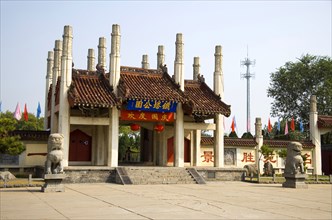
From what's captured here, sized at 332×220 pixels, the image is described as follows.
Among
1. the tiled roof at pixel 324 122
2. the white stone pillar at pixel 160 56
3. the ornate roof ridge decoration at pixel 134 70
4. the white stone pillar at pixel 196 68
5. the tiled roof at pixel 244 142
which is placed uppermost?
the white stone pillar at pixel 160 56

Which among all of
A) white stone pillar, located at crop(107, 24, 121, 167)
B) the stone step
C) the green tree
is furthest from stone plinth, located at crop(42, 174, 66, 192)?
the green tree

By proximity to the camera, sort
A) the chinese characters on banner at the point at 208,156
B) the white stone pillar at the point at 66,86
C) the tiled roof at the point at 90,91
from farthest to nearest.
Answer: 1. the chinese characters on banner at the point at 208,156
2. the white stone pillar at the point at 66,86
3. the tiled roof at the point at 90,91

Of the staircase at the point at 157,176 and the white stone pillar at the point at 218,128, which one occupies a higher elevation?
the white stone pillar at the point at 218,128

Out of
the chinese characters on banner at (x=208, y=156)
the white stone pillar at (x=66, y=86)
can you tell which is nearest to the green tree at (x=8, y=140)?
the white stone pillar at (x=66, y=86)

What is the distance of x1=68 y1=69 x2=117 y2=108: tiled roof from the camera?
20266 mm

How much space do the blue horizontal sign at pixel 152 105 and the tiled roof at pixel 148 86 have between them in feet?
1.35

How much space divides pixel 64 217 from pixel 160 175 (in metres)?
11.5

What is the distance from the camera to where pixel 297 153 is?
19.1 metres

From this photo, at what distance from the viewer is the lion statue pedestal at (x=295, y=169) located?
1866 centimetres

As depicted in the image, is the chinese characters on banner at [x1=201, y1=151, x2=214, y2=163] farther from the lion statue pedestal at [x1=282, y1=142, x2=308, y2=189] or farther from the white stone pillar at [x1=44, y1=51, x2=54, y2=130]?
the white stone pillar at [x1=44, y1=51, x2=54, y2=130]

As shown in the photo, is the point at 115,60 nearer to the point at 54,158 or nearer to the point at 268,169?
the point at 54,158

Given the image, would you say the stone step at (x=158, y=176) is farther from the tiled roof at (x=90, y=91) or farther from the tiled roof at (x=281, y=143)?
the tiled roof at (x=281, y=143)

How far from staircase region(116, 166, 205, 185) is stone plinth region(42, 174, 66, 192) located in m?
4.48

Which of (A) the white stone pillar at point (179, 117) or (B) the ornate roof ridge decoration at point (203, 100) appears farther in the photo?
(A) the white stone pillar at point (179, 117)
